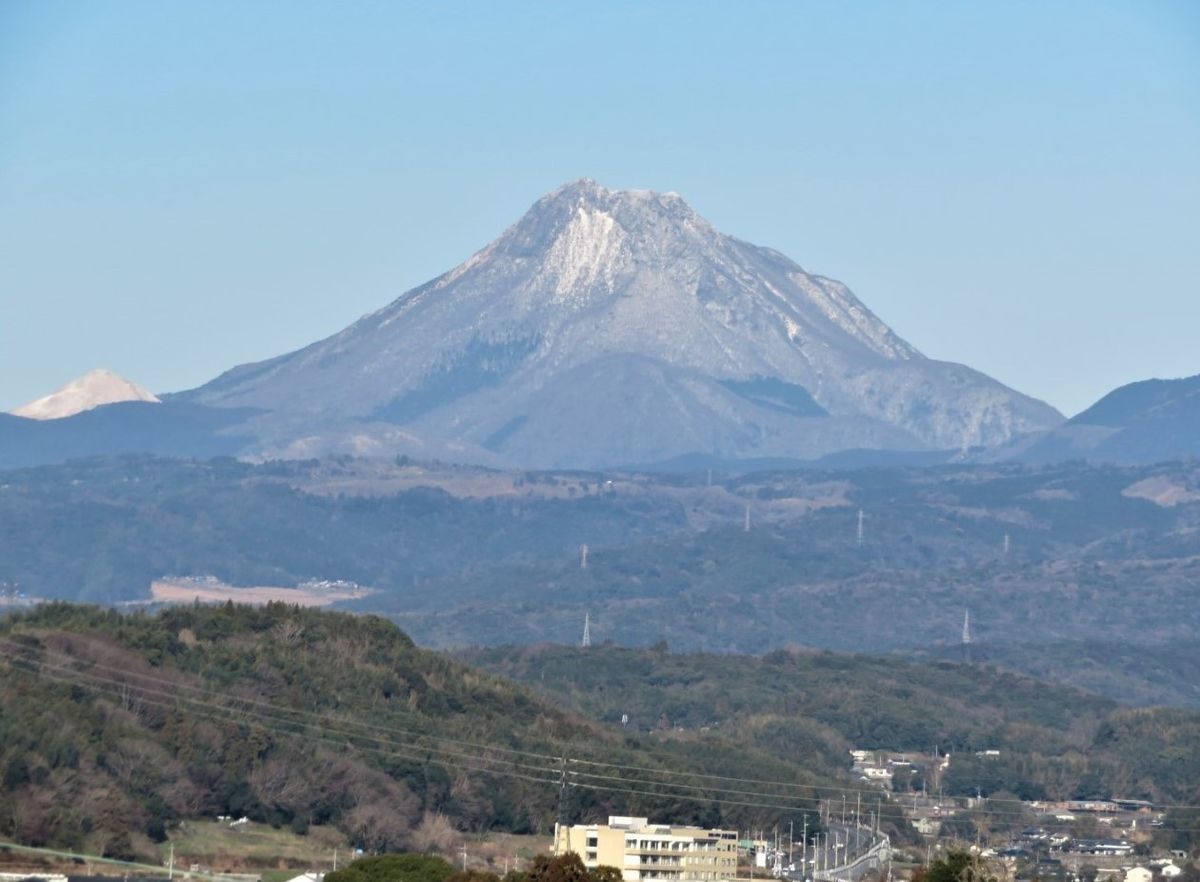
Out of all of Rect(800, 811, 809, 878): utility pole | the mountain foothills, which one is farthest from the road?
the mountain foothills

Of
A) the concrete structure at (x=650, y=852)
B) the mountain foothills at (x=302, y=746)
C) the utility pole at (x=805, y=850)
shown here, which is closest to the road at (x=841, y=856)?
the utility pole at (x=805, y=850)

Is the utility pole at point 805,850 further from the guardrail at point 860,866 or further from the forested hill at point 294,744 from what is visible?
the forested hill at point 294,744

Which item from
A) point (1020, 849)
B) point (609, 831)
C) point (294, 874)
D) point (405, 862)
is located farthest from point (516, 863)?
point (1020, 849)

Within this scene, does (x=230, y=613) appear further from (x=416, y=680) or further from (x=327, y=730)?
(x=327, y=730)

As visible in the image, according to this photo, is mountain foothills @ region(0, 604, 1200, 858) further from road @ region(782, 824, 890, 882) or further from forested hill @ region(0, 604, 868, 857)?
road @ region(782, 824, 890, 882)

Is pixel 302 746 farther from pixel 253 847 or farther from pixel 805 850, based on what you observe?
pixel 805 850

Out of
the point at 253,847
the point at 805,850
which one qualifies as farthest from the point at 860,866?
the point at 253,847
